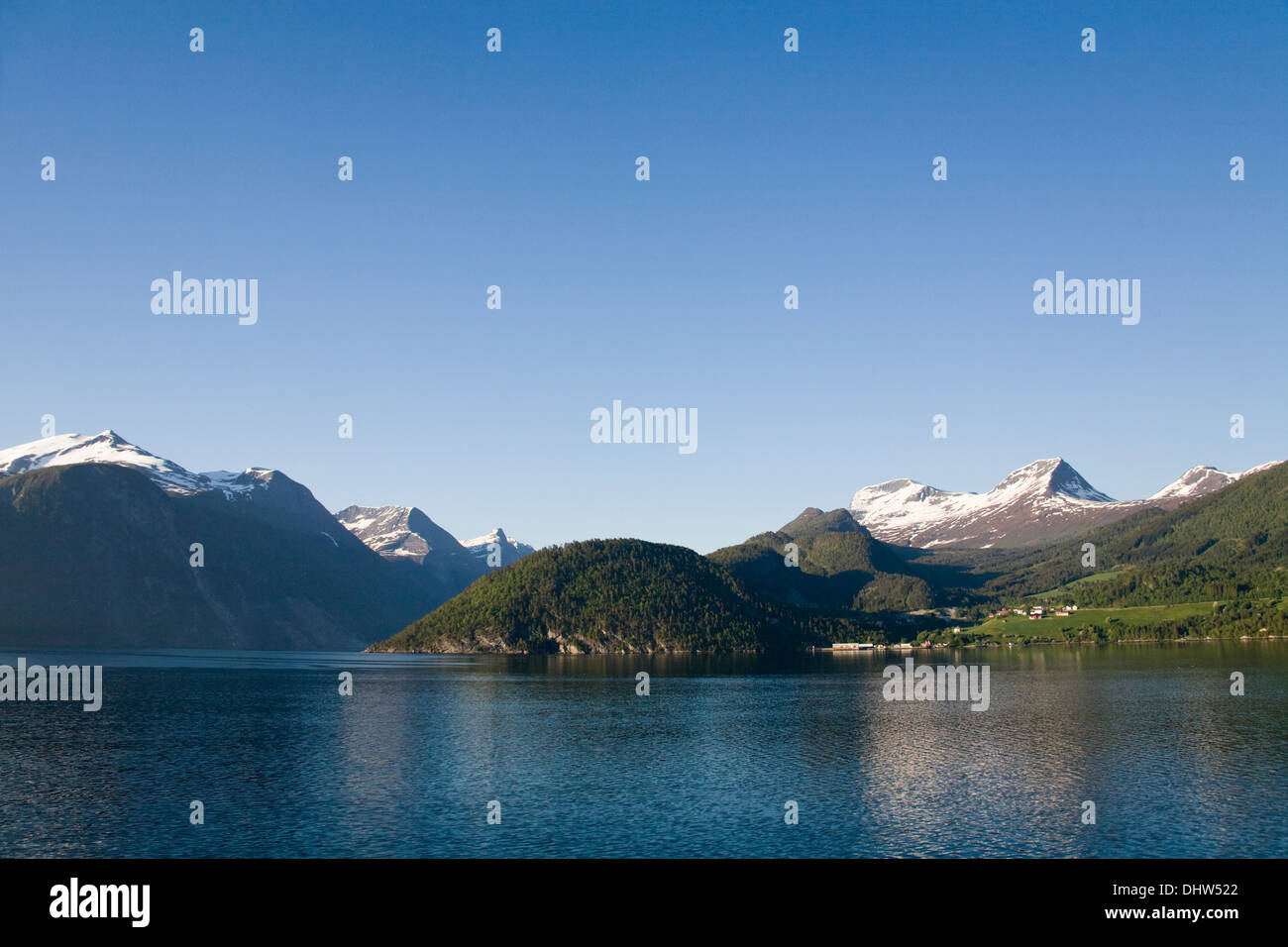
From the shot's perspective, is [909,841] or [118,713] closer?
[909,841]

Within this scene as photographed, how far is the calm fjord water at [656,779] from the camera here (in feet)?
217

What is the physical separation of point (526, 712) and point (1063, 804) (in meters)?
92.2

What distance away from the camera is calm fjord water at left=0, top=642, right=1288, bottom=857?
217ft

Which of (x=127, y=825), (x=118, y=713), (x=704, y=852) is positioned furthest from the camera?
(x=118, y=713)

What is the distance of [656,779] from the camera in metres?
89.7
